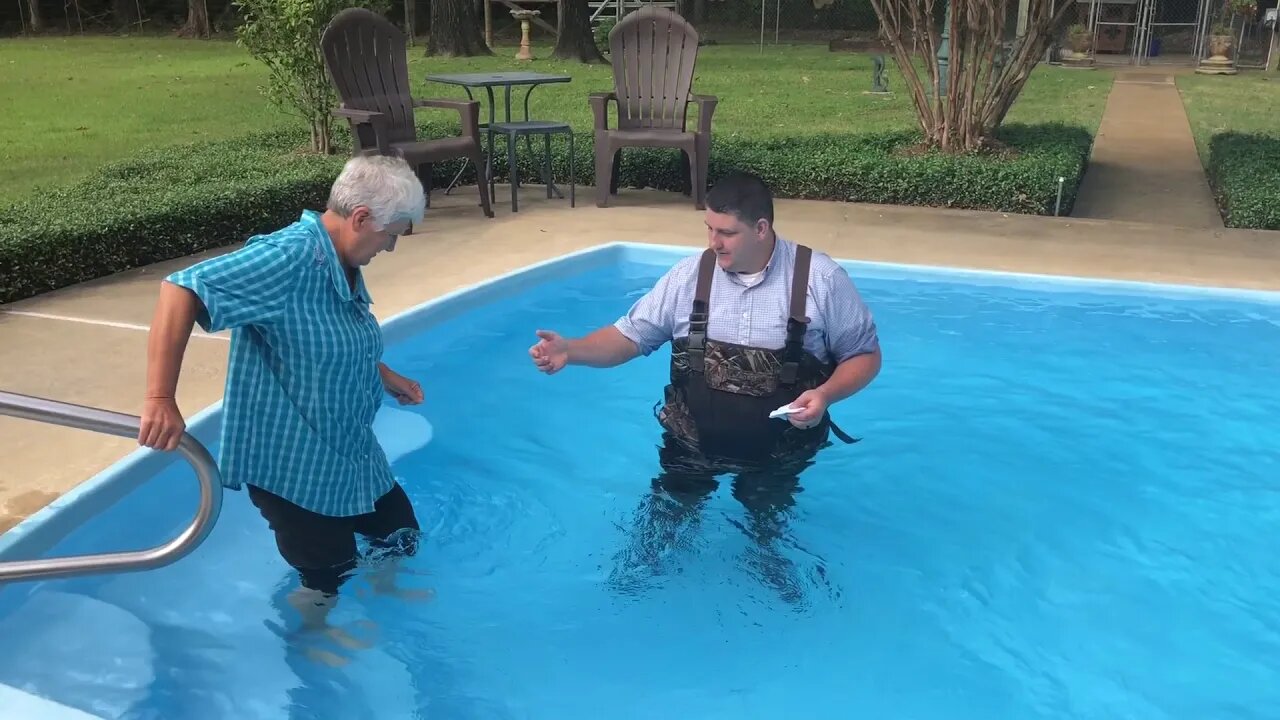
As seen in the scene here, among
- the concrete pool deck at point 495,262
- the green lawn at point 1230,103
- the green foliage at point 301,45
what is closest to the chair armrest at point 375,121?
the concrete pool deck at point 495,262

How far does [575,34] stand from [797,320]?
18.5 m

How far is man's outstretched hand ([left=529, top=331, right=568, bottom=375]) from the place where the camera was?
120 inches

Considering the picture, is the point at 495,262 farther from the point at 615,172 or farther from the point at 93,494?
the point at 93,494

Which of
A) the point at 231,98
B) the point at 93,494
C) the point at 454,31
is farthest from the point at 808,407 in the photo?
the point at 454,31

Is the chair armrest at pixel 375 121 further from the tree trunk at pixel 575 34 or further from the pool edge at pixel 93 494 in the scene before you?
the tree trunk at pixel 575 34

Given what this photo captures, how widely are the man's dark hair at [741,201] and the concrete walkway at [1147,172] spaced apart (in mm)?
5968

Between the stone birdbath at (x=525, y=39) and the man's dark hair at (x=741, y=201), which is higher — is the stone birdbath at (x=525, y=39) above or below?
above

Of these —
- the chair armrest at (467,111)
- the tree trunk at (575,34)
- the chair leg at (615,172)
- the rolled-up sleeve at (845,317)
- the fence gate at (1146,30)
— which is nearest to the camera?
the rolled-up sleeve at (845,317)

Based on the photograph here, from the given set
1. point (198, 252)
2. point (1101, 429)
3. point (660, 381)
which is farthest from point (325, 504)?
point (198, 252)

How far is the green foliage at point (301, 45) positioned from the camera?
8.85m

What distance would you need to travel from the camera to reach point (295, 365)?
8.17 ft

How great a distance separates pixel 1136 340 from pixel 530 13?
64.4ft

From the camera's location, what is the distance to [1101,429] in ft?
16.5

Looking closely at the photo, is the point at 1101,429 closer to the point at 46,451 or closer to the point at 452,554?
the point at 452,554
